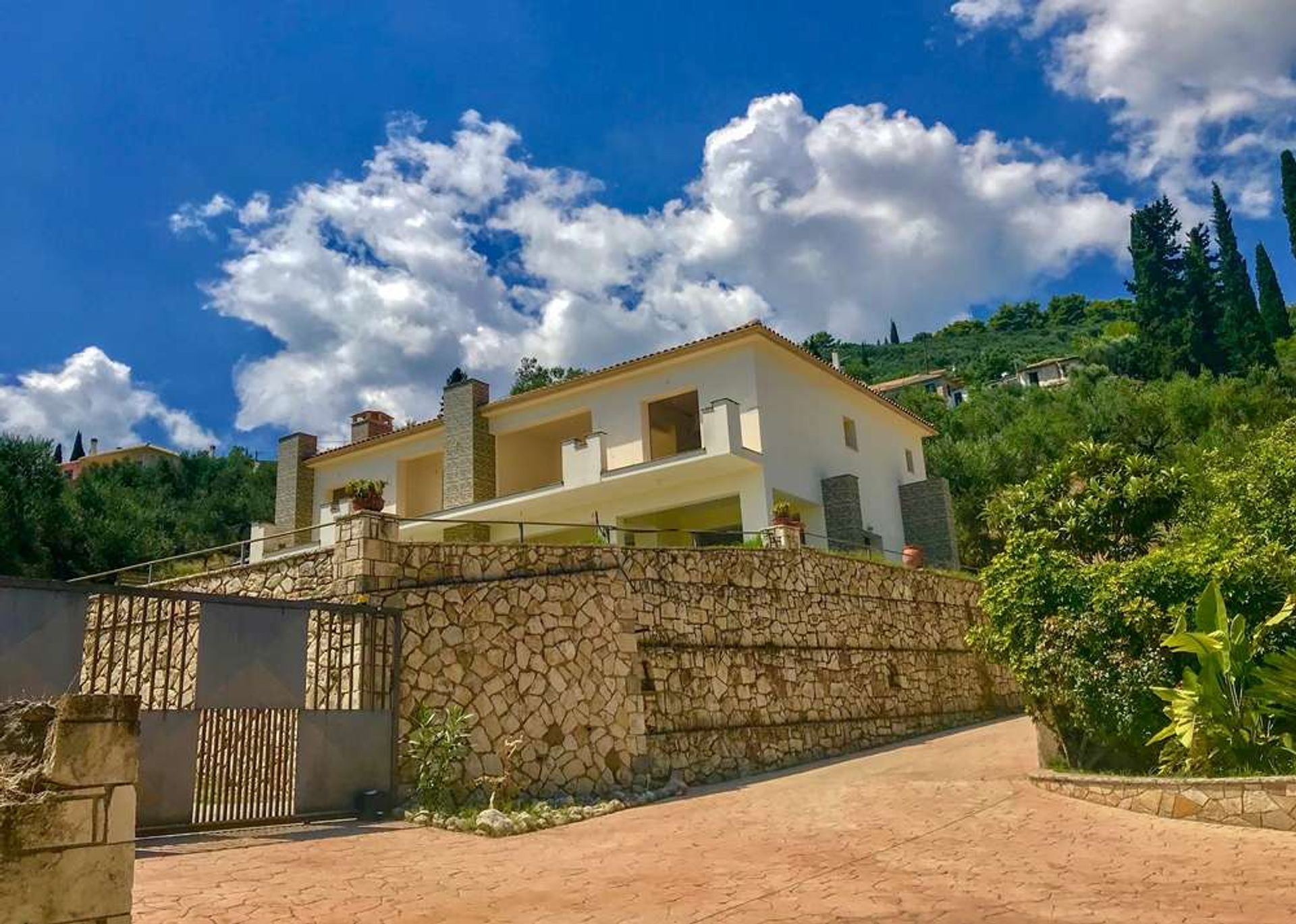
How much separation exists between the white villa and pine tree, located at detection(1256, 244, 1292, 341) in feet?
123

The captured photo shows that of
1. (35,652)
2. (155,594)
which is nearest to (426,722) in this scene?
(155,594)

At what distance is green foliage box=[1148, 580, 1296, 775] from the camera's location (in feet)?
32.5

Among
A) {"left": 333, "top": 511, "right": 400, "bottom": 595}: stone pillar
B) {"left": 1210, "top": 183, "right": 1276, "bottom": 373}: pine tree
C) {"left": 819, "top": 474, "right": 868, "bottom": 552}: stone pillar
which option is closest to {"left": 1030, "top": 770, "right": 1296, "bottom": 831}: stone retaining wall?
{"left": 333, "top": 511, "right": 400, "bottom": 595}: stone pillar

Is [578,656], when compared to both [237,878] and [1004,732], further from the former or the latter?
[1004,732]

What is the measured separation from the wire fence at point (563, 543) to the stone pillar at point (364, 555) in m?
0.91

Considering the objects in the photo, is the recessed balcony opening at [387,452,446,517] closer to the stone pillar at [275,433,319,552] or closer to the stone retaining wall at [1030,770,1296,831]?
the stone pillar at [275,433,319,552]

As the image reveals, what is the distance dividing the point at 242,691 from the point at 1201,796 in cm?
1013

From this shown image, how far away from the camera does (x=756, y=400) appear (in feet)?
70.1

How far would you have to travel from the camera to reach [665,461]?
21516mm

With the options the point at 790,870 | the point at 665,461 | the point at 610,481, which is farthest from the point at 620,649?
the point at 610,481

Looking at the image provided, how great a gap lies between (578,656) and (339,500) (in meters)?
16.3

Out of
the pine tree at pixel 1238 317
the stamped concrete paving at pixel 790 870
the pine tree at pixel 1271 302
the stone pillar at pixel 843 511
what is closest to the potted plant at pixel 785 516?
the stone pillar at pixel 843 511

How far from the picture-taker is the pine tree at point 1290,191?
5356cm

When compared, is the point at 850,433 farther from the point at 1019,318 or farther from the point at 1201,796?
the point at 1019,318
